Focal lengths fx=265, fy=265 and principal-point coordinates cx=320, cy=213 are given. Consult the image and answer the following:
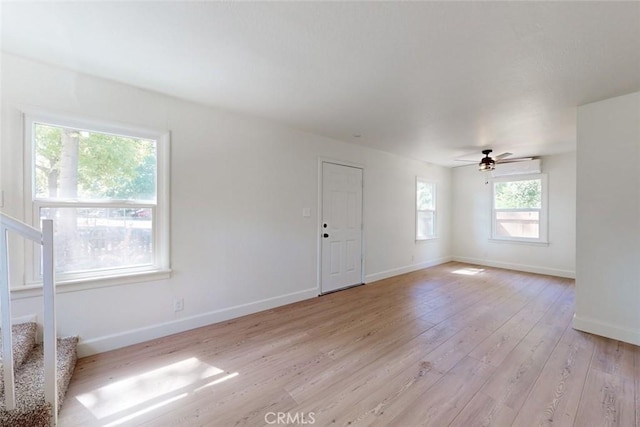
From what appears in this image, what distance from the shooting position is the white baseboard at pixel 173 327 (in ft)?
7.78

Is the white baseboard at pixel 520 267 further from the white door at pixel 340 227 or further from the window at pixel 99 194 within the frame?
the window at pixel 99 194

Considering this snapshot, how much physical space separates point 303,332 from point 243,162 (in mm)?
2090

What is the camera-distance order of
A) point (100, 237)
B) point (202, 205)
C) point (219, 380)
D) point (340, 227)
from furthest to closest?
point (340, 227) → point (202, 205) → point (100, 237) → point (219, 380)

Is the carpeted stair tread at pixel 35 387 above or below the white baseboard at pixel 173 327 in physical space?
above

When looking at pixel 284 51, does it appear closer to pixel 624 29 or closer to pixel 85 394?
pixel 624 29

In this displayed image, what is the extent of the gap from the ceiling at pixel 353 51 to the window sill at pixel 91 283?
180cm

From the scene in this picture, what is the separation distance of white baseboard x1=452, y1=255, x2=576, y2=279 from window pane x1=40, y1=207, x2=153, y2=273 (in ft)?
22.0

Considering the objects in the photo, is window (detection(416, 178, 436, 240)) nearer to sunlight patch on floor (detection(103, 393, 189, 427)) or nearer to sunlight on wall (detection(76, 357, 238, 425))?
sunlight on wall (detection(76, 357, 238, 425))

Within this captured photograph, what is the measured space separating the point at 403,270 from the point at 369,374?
12.1ft

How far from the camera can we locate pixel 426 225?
6.28 meters

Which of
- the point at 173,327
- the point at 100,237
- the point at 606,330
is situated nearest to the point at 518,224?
the point at 606,330

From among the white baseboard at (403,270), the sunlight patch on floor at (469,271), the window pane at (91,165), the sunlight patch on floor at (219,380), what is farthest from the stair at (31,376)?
the sunlight patch on floor at (469,271)

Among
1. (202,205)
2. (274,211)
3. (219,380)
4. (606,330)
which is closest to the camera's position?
(219,380)

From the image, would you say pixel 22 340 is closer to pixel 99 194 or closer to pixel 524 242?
pixel 99 194
